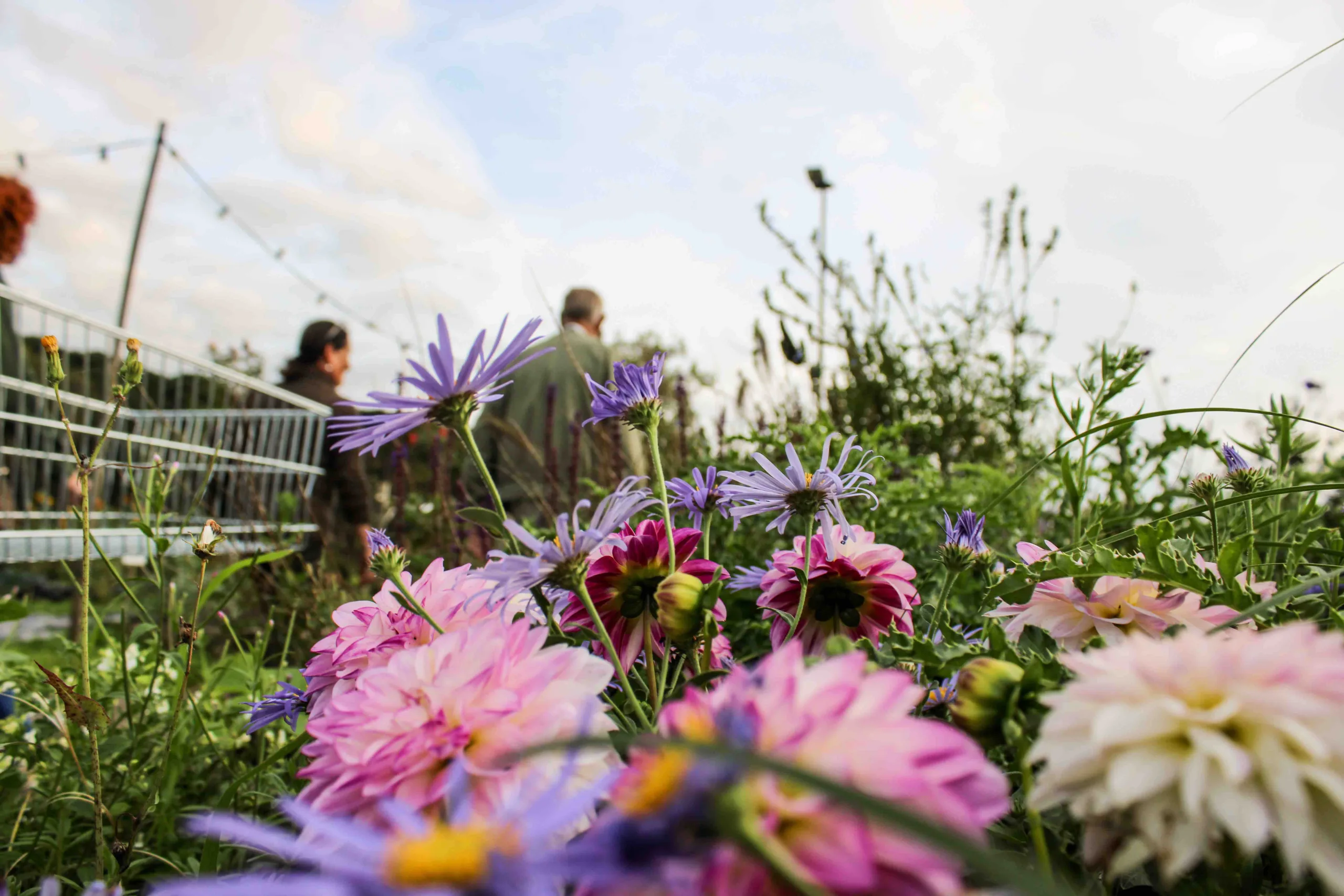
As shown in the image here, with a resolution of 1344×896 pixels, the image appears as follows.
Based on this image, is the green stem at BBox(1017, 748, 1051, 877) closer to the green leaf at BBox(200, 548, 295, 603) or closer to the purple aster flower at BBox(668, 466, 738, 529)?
the purple aster flower at BBox(668, 466, 738, 529)

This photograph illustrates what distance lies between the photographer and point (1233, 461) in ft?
2.34

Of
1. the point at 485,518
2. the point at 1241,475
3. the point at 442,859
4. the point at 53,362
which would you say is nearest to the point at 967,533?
the point at 1241,475

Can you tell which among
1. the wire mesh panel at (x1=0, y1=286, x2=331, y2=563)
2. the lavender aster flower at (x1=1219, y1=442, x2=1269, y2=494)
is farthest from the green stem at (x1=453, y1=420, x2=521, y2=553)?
the wire mesh panel at (x1=0, y1=286, x2=331, y2=563)

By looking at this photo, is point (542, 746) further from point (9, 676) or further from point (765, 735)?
point (9, 676)

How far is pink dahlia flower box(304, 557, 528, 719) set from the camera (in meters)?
0.47

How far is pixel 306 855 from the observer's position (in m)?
0.23

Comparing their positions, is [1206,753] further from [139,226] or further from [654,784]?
[139,226]

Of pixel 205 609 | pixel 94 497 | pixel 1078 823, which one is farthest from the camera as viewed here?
pixel 94 497

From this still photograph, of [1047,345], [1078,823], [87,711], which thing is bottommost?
[87,711]

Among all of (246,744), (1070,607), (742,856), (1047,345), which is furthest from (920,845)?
(1047,345)

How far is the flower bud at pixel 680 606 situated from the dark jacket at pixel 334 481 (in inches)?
95.1

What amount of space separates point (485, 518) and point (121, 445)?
15.7 ft

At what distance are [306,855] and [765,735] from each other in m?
0.14

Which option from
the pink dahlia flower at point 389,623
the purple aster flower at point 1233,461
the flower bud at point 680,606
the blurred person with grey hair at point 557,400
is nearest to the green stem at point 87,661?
the pink dahlia flower at point 389,623
